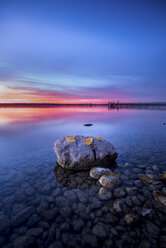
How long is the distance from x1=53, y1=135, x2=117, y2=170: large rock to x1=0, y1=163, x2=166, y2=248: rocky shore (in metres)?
0.68

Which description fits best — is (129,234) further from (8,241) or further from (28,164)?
(28,164)

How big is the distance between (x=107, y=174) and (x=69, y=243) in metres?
3.36

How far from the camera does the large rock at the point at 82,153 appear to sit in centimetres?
671

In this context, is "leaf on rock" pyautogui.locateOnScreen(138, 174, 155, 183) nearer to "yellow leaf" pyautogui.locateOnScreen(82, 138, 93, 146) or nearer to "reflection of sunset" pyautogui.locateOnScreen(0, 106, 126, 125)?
"yellow leaf" pyautogui.locateOnScreen(82, 138, 93, 146)

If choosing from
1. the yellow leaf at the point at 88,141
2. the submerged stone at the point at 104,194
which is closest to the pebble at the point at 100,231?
the submerged stone at the point at 104,194

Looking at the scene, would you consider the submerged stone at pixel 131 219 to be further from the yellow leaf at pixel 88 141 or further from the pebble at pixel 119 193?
the yellow leaf at pixel 88 141

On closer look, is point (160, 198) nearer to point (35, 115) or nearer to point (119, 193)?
point (119, 193)

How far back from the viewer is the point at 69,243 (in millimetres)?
3266

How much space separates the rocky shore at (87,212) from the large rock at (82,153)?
68 centimetres

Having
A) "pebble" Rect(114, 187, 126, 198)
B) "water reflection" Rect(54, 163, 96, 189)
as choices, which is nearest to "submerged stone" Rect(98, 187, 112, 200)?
"pebble" Rect(114, 187, 126, 198)

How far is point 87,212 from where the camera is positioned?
4.18 meters

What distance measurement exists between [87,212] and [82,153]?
9.58 ft

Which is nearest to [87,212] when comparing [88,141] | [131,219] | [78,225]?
[78,225]

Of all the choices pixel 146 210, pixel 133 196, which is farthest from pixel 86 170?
pixel 146 210
